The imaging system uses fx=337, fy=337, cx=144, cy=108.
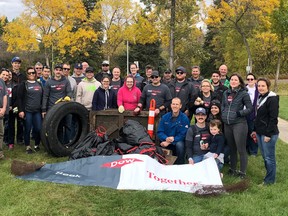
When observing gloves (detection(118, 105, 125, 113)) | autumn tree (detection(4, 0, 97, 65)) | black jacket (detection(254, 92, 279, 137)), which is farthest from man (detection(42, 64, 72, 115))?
autumn tree (detection(4, 0, 97, 65))

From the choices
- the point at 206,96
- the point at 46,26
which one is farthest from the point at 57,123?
the point at 46,26

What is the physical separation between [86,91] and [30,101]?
1.19 metres

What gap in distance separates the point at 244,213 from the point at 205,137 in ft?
5.58

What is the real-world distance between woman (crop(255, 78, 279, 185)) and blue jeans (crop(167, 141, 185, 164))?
1.33 metres

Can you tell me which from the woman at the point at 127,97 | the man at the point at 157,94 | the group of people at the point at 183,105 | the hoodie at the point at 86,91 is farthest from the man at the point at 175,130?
the hoodie at the point at 86,91

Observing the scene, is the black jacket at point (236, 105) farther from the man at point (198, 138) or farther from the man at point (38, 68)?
the man at point (38, 68)

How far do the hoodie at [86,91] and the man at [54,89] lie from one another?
1.21ft

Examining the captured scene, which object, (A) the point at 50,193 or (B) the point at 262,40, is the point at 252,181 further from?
(B) the point at 262,40

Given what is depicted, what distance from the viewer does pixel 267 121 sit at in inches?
204

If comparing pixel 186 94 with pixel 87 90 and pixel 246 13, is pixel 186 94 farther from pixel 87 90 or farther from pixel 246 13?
pixel 246 13

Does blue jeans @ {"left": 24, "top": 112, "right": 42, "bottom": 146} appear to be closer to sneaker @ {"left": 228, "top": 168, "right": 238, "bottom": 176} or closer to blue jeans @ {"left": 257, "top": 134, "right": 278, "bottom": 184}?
sneaker @ {"left": 228, "top": 168, "right": 238, "bottom": 176}

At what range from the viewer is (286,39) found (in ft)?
89.4

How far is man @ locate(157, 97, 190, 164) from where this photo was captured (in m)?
6.00

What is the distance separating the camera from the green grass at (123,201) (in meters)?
4.18
